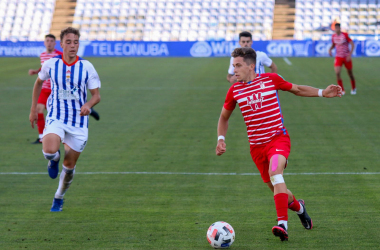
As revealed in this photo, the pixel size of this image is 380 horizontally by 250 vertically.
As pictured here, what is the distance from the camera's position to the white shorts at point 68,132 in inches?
255

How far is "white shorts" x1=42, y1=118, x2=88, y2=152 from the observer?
6480 mm

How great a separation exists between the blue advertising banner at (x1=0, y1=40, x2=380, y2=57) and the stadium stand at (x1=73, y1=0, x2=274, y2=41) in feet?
29.4

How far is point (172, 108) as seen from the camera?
15938mm

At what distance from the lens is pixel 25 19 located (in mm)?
49031

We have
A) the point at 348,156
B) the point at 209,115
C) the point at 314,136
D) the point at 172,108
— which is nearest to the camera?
the point at 348,156

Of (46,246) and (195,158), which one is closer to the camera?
(46,246)

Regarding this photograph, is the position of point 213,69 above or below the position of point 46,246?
above

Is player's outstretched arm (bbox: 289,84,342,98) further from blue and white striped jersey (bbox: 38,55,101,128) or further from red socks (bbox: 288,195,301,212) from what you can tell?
blue and white striped jersey (bbox: 38,55,101,128)

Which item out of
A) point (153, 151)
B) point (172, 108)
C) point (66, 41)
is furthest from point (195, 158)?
point (172, 108)

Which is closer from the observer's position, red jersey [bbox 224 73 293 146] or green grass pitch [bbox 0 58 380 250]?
red jersey [bbox 224 73 293 146]

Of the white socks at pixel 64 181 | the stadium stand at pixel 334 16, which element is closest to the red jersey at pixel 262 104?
the white socks at pixel 64 181

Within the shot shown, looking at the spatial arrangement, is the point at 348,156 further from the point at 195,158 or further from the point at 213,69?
the point at 213,69

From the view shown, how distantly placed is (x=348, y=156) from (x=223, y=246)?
17.3 feet

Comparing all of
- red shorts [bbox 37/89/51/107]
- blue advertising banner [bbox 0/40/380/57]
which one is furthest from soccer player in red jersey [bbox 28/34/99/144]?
blue advertising banner [bbox 0/40/380/57]
